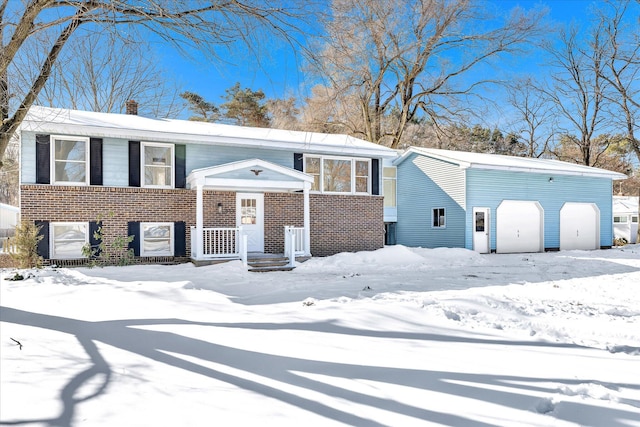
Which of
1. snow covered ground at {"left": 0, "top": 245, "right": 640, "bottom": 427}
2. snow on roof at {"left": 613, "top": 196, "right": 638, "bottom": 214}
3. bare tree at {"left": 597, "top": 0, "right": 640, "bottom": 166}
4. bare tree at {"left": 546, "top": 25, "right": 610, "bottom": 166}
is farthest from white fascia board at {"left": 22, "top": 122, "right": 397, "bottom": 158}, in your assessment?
snow on roof at {"left": 613, "top": 196, "right": 638, "bottom": 214}

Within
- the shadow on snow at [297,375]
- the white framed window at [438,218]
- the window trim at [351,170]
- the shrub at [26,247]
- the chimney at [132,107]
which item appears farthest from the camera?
the white framed window at [438,218]

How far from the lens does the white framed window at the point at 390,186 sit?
62.0 feet

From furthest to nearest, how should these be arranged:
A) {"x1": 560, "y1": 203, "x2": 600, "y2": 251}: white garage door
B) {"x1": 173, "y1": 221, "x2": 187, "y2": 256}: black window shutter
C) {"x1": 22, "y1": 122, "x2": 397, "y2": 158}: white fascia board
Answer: {"x1": 560, "y1": 203, "x2": 600, "y2": 251}: white garage door, {"x1": 173, "y1": 221, "x2": 187, "y2": 256}: black window shutter, {"x1": 22, "y1": 122, "x2": 397, "y2": 158}: white fascia board

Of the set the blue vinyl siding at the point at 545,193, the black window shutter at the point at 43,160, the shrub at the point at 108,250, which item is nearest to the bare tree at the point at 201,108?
the black window shutter at the point at 43,160

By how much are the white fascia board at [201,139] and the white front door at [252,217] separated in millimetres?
1690

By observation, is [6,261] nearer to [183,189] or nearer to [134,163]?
[134,163]

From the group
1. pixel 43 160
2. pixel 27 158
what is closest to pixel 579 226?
pixel 43 160

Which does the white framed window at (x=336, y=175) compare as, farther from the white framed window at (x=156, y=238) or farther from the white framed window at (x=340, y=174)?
the white framed window at (x=156, y=238)

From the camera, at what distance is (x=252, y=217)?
12.6m

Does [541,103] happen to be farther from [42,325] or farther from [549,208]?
[42,325]

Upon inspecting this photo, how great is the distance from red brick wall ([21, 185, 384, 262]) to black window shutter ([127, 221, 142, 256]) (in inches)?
5.2

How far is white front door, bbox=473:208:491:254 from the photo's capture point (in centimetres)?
1542

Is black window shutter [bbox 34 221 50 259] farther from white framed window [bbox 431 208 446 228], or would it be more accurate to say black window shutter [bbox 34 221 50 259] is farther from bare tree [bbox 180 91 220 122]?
bare tree [bbox 180 91 220 122]

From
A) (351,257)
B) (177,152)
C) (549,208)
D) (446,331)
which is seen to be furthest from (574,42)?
(446,331)
